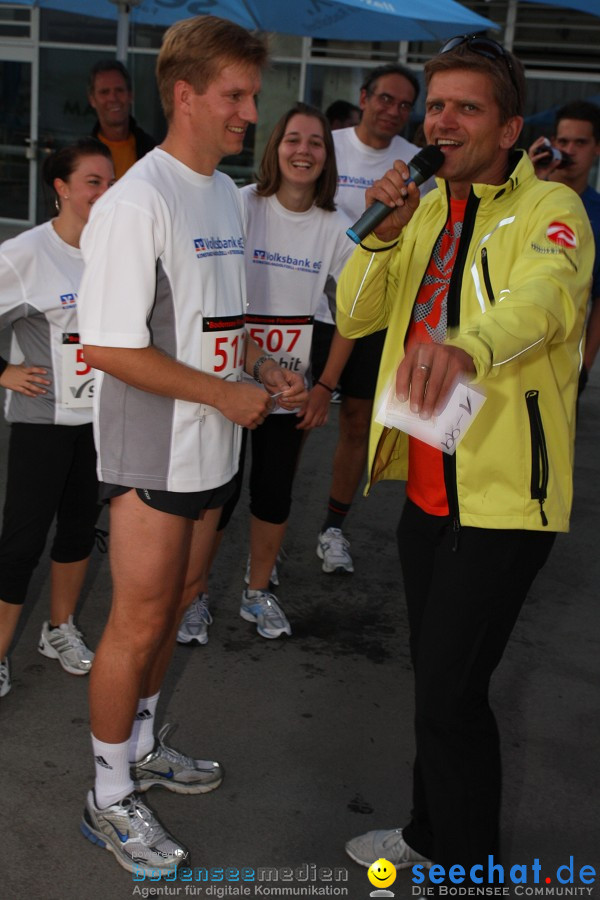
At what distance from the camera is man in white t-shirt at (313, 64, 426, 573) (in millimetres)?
4801

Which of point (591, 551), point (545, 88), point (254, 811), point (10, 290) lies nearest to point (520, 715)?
point (254, 811)

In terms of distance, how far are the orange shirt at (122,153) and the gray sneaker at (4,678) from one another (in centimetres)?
333

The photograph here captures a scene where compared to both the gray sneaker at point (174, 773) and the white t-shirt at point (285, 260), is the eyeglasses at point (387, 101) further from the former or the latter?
the gray sneaker at point (174, 773)

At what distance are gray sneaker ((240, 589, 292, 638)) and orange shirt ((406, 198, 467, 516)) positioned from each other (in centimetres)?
172

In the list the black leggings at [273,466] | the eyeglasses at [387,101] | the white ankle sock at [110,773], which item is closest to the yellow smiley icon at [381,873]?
the white ankle sock at [110,773]

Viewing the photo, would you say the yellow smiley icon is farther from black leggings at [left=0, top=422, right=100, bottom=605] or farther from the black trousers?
black leggings at [left=0, top=422, right=100, bottom=605]

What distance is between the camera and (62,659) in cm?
→ 370

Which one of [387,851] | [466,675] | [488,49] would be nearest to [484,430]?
[466,675]

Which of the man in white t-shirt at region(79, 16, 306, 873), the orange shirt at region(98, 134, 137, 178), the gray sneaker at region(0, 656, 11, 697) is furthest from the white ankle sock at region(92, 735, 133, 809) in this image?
the orange shirt at region(98, 134, 137, 178)

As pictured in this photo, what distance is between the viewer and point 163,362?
94.1 inches

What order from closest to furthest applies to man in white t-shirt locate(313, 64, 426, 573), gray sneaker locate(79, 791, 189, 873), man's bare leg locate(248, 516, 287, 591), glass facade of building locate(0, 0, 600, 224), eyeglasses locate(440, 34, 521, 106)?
1. eyeglasses locate(440, 34, 521, 106)
2. gray sneaker locate(79, 791, 189, 873)
3. man's bare leg locate(248, 516, 287, 591)
4. man in white t-shirt locate(313, 64, 426, 573)
5. glass facade of building locate(0, 0, 600, 224)

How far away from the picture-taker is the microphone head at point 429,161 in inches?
90.4

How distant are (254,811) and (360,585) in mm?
1850

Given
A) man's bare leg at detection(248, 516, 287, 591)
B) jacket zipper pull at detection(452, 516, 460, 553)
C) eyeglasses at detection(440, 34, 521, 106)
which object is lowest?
man's bare leg at detection(248, 516, 287, 591)
